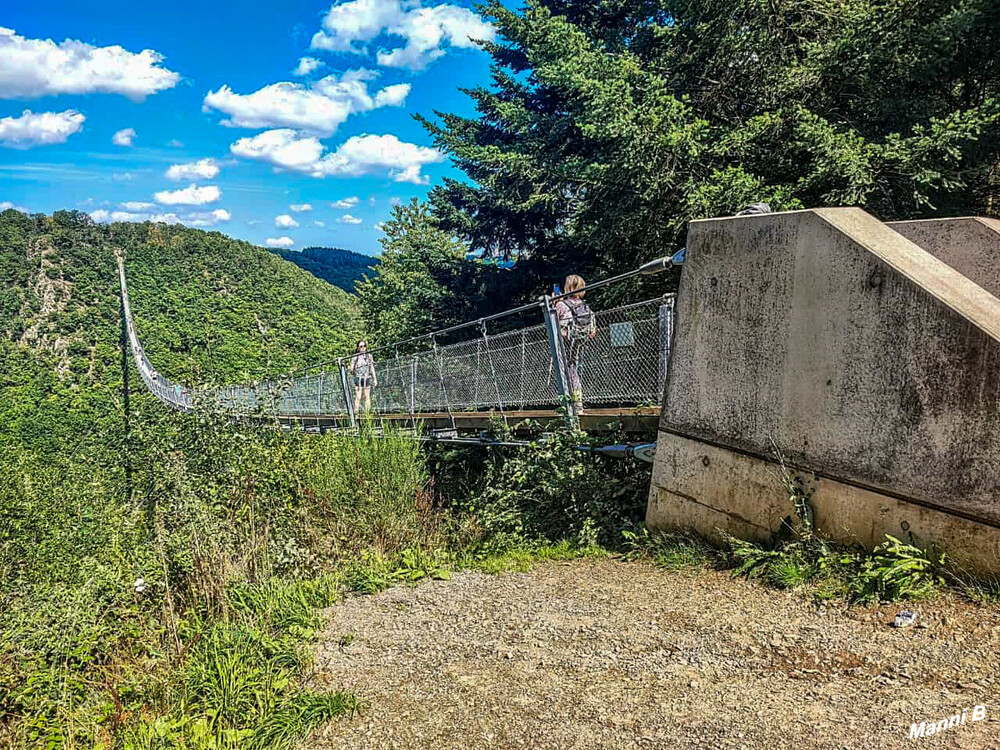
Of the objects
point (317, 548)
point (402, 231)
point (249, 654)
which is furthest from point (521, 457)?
point (402, 231)

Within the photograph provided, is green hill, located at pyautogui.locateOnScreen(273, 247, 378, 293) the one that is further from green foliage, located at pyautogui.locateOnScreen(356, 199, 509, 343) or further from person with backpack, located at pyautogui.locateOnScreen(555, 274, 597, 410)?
person with backpack, located at pyautogui.locateOnScreen(555, 274, 597, 410)

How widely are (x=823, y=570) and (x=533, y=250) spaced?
47.4 feet

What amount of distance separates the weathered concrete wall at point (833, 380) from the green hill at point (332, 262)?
97096mm

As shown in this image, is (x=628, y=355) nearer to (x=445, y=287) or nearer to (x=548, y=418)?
(x=548, y=418)

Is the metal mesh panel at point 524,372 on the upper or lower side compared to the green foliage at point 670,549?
upper

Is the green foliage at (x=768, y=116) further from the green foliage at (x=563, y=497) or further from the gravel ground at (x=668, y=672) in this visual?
the gravel ground at (x=668, y=672)

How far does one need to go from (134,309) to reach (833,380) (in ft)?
269

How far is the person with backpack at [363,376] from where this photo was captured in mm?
12391

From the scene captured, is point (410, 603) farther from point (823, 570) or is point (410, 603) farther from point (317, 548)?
point (823, 570)

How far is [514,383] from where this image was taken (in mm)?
7594

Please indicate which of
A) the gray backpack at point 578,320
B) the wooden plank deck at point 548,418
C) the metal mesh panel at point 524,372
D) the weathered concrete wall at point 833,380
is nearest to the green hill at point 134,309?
the metal mesh panel at point 524,372

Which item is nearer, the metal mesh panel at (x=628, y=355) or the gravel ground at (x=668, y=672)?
the gravel ground at (x=668, y=672)

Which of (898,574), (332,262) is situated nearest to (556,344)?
(898,574)

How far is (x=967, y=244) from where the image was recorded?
13.6 feet
